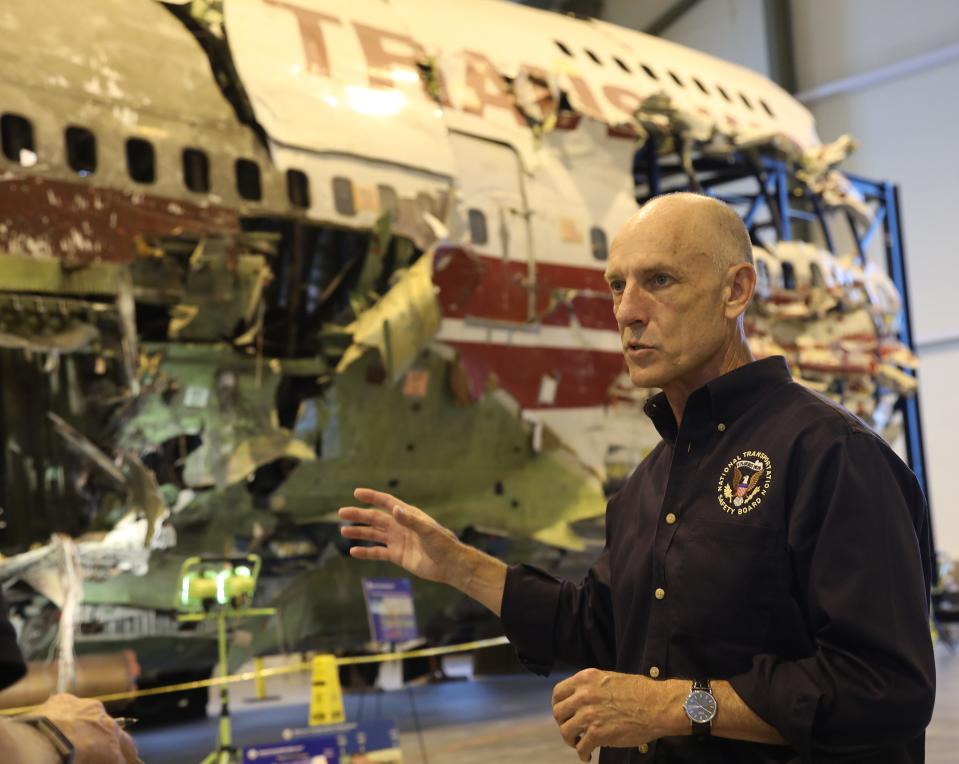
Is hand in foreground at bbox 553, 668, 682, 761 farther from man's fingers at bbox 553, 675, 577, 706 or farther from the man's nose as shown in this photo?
the man's nose

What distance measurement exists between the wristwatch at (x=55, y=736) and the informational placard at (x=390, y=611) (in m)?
6.25

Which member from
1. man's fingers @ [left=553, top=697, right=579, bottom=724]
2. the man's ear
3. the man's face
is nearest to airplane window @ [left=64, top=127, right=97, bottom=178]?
the man's face

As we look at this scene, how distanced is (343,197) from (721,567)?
22.6ft

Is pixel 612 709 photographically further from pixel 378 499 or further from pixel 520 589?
pixel 378 499

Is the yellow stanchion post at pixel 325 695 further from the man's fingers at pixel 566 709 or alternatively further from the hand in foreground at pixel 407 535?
the man's fingers at pixel 566 709

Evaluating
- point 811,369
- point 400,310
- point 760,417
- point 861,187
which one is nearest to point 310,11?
point 400,310

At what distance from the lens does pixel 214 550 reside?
29.9ft

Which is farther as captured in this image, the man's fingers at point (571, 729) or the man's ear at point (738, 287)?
the man's ear at point (738, 287)

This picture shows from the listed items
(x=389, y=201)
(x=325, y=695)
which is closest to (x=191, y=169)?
(x=389, y=201)

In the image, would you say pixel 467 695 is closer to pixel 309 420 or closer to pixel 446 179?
pixel 309 420

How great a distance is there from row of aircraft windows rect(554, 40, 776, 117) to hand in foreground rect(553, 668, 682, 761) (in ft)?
33.6

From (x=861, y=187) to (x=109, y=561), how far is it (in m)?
13.3

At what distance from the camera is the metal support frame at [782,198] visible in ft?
43.2

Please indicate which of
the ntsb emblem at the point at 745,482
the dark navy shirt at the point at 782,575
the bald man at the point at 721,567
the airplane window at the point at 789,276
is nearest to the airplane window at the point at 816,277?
the airplane window at the point at 789,276
